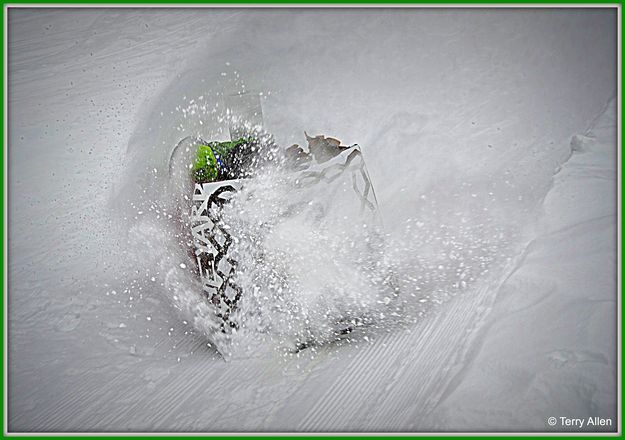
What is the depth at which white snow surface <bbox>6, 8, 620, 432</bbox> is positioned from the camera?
850 mm

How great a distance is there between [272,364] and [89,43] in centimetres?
70


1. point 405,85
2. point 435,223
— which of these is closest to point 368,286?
point 435,223

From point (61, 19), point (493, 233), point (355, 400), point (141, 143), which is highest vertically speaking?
point (61, 19)

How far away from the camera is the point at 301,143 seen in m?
1.08

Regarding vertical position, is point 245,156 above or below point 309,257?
above

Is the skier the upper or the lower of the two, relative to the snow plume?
upper

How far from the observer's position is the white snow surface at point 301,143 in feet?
2.79

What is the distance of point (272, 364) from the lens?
871mm

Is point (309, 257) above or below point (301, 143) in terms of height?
below

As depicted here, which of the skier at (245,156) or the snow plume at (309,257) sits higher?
the skier at (245,156)

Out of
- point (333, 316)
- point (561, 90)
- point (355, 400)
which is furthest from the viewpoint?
point (561, 90)

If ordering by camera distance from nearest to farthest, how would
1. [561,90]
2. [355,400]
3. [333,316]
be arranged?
[355,400] < [333,316] < [561,90]

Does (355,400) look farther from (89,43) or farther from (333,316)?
(89,43)

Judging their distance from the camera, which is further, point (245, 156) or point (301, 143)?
point (301, 143)
